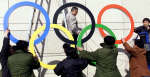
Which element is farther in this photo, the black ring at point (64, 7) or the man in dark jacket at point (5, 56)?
the black ring at point (64, 7)

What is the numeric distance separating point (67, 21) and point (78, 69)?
2.07m

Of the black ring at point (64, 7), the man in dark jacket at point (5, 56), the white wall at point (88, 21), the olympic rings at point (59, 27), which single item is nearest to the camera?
the man in dark jacket at point (5, 56)

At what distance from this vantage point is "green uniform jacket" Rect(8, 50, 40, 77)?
4.06 meters

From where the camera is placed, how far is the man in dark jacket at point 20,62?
13.3 feet

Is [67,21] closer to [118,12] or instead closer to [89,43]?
[89,43]

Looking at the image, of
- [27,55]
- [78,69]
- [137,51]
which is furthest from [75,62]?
[137,51]

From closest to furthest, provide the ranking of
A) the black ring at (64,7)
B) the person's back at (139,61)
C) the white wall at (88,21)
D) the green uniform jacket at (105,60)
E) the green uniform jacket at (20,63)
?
the green uniform jacket at (20,63) < the green uniform jacket at (105,60) < the person's back at (139,61) < the black ring at (64,7) < the white wall at (88,21)

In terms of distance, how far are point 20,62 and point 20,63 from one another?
0.02 m

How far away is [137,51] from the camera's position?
5.02 meters


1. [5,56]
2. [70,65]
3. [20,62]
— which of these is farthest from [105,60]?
[5,56]

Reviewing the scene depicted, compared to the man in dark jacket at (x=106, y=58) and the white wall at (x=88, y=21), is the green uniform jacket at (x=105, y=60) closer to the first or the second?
the man in dark jacket at (x=106, y=58)

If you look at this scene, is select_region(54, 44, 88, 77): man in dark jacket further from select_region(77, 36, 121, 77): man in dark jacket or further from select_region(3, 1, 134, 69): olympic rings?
select_region(3, 1, 134, 69): olympic rings

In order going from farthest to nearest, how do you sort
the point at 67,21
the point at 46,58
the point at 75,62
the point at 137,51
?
the point at 46,58 < the point at 67,21 < the point at 137,51 < the point at 75,62

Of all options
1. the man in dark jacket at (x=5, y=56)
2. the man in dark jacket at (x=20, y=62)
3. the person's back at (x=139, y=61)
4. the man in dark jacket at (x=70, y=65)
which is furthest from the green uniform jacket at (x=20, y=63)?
the person's back at (x=139, y=61)
